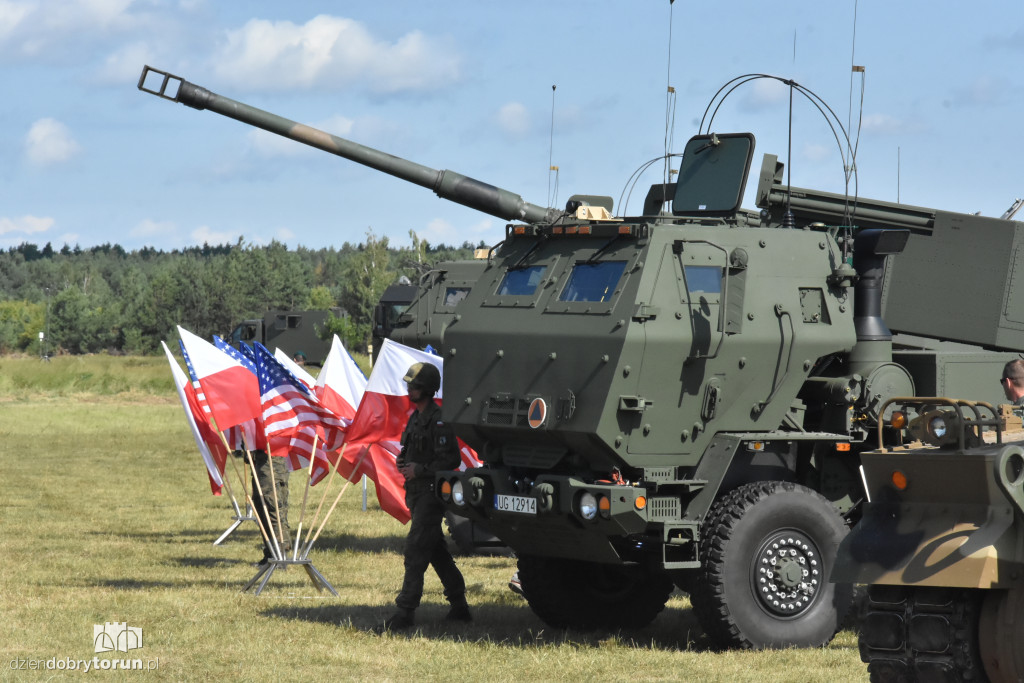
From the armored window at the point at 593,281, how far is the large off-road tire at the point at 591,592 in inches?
83.9

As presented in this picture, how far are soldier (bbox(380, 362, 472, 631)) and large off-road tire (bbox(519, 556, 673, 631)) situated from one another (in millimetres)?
620

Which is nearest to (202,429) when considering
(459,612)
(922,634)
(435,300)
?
(459,612)

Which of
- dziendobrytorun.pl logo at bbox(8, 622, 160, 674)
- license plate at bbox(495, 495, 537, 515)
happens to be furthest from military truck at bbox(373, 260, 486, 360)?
dziendobrytorun.pl logo at bbox(8, 622, 160, 674)

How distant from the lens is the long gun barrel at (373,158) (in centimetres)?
1476

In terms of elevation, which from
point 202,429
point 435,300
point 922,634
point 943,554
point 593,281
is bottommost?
point 922,634

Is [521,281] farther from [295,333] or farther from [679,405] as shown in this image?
[295,333]

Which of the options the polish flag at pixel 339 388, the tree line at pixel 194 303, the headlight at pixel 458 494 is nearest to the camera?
the headlight at pixel 458 494

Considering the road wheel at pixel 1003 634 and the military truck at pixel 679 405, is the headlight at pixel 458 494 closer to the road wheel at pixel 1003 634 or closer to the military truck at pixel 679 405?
the military truck at pixel 679 405

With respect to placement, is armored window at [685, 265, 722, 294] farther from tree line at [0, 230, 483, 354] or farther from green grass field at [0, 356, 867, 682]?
tree line at [0, 230, 483, 354]

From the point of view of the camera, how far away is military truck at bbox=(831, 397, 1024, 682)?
20.5 ft

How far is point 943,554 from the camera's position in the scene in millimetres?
6312

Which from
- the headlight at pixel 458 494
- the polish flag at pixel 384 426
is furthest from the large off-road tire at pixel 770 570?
the polish flag at pixel 384 426

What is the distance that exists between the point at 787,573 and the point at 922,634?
10.9 feet

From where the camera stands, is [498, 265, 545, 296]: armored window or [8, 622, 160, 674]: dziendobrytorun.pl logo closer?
[8, 622, 160, 674]: dziendobrytorun.pl logo
